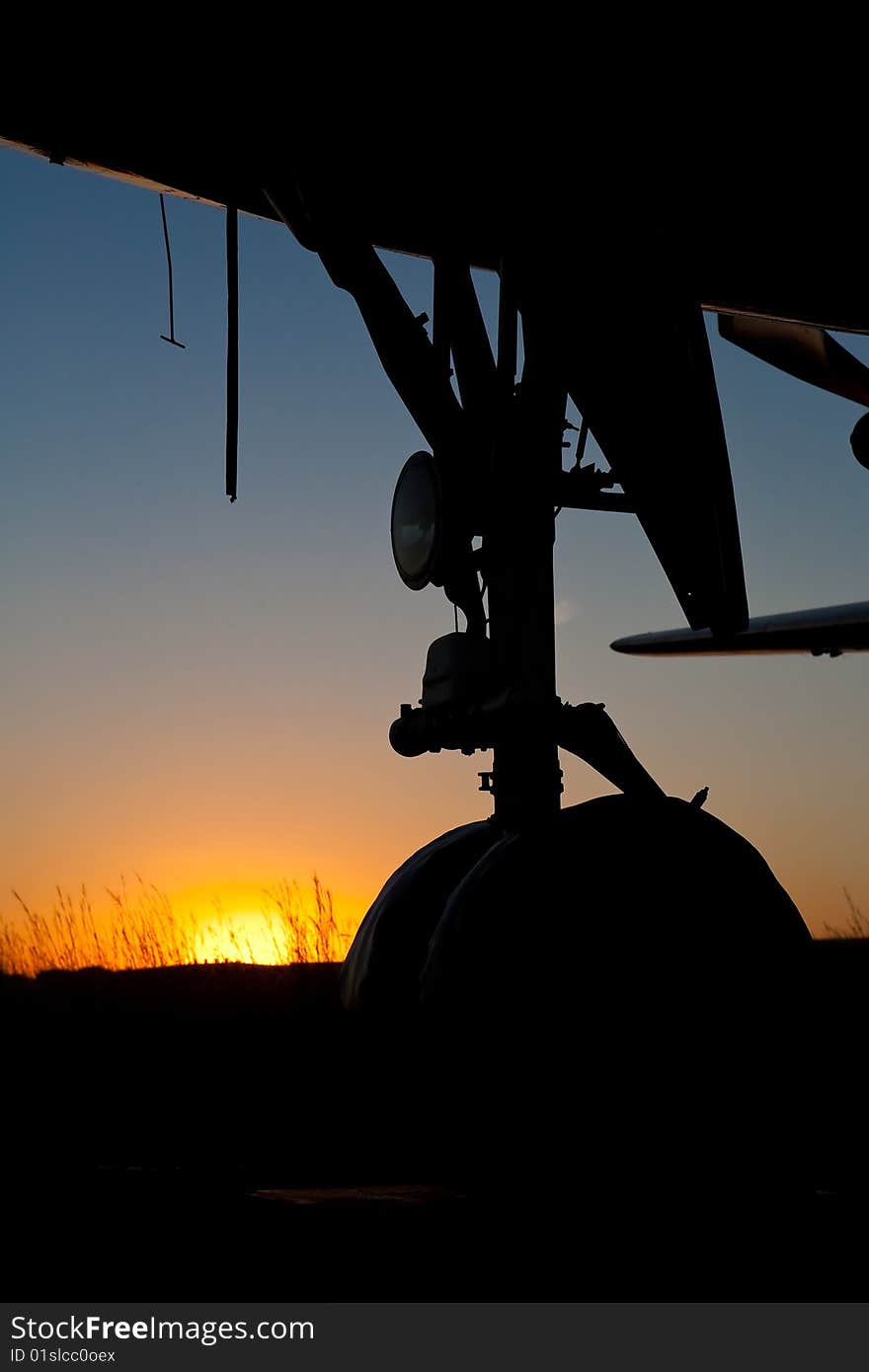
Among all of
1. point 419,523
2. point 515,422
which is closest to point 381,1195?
point 419,523

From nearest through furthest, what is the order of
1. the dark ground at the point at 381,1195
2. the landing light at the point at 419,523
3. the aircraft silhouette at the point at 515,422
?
the dark ground at the point at 381,1195 → the aircraft silhouette at the point at 515,422 → the landing light at the point at 419,523

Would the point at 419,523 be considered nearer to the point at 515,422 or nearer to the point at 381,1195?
the point at 515,422

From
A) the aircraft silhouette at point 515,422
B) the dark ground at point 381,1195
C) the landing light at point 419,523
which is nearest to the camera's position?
the dark ground at point 381,1195

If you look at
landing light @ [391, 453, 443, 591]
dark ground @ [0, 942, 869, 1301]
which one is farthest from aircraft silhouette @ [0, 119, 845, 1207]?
dark ground @ [0, 942, 869, 1301]

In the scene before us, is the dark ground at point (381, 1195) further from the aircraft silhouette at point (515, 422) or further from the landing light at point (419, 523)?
the landing light at point (419, 523)

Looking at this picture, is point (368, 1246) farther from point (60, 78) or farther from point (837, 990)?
point (837, 990)

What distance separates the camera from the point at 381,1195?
8.86 ft

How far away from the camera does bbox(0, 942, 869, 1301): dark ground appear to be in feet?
6.57

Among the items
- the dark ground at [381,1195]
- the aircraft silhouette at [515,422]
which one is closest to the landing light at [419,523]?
the aircraft silhouette at [515,422]

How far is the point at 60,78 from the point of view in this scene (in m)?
3.94

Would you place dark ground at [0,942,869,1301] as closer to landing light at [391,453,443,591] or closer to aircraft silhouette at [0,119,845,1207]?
aircraft silhouette at [0,119,845,1207]

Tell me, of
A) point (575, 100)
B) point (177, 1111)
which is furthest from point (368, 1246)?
point (575, 100)

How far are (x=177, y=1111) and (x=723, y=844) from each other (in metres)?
2.28

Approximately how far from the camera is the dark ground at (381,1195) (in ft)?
6.57
